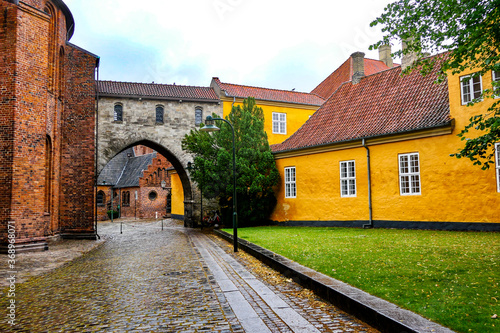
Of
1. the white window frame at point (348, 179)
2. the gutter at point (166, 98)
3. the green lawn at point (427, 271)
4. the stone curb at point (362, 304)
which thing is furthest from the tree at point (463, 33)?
the gutter at point (166, 98)

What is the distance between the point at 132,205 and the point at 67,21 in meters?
30.3

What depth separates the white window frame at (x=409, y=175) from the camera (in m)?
16.5

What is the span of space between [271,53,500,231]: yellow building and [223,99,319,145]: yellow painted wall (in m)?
6.46

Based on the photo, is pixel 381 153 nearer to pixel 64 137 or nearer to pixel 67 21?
pixel 64 137

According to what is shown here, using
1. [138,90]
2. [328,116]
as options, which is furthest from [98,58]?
[328,116]

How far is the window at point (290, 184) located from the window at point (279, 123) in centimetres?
770

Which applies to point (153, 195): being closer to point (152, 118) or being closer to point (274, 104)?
point (152, 118)

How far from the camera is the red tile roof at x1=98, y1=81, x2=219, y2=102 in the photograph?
2628 centimetres

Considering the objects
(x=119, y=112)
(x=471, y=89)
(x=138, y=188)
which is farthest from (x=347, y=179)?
(x=138, y=188)

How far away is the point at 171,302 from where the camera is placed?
250 inches

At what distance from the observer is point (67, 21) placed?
19.8 meters

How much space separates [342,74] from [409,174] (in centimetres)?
1984

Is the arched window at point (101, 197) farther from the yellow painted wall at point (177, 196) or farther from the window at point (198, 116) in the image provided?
the window at point (198, 116)

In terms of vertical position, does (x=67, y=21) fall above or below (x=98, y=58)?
above
